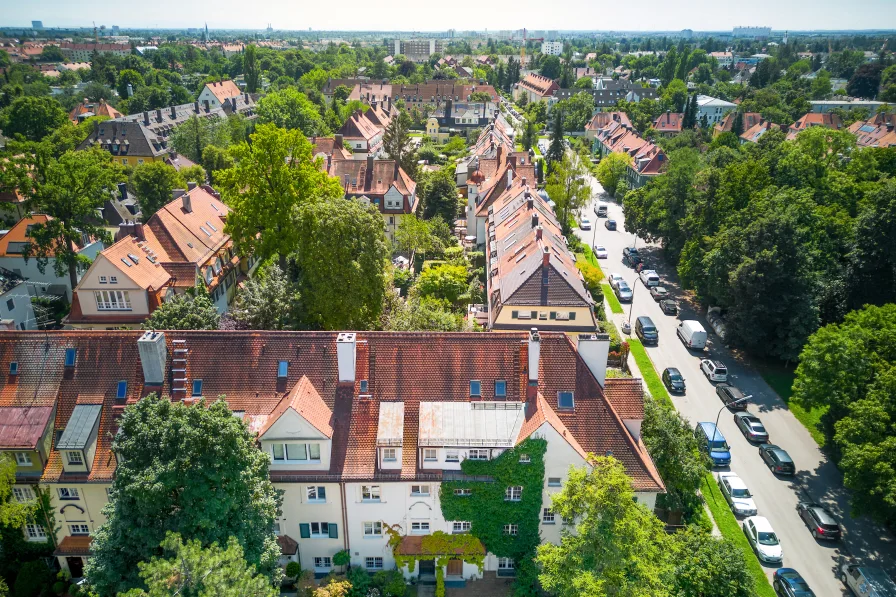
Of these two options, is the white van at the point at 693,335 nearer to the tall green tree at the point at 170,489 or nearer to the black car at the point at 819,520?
the black car at the point at 819,520

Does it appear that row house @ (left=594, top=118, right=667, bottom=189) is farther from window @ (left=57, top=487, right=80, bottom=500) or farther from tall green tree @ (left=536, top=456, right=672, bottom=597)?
window @ (left=57, top=487, right=80, bottom=500)

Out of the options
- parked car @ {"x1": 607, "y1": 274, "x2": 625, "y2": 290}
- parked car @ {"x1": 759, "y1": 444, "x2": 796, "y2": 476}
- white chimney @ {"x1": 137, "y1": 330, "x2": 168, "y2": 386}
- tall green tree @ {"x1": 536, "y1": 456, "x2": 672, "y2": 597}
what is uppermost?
white chimney @ {"x1": 137, "y1": 330, "x2": 168, "y2": 386}

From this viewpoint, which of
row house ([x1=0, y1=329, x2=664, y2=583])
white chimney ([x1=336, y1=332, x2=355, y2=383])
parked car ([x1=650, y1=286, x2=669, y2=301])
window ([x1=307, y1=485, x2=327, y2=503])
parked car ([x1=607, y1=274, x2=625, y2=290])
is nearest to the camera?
row house ([x1=0, y1=329, x2=664, y2=583])

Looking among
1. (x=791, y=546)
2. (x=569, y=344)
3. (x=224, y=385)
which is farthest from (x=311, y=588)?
(x=791, y=546)

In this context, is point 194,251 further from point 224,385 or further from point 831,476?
point 831,476

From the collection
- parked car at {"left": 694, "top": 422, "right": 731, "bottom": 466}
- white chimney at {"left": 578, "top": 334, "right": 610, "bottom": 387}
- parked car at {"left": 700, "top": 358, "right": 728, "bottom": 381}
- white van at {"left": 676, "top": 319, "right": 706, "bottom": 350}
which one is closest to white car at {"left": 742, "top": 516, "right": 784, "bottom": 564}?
parked car at {"left": 694, "top": 422, "right": 731, "bottom": 466}

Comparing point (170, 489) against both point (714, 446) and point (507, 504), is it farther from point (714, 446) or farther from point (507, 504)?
point (714, 446)
